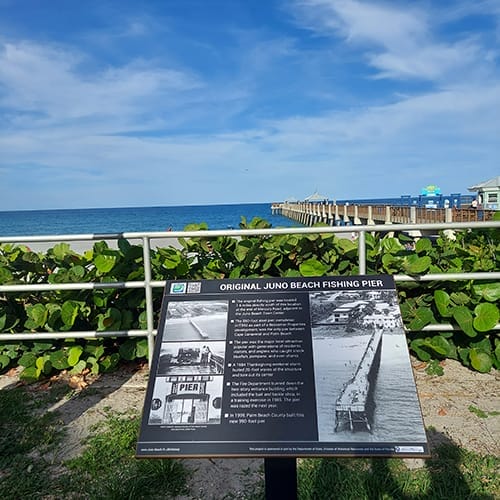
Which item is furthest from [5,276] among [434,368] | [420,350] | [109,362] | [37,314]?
[434,368]

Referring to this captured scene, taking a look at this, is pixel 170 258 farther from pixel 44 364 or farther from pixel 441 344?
pixel 441 344

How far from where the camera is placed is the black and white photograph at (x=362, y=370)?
1.79m

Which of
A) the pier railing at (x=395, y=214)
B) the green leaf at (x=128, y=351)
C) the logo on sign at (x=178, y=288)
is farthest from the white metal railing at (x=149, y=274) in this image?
the logo on sign at (x=178, y=288)

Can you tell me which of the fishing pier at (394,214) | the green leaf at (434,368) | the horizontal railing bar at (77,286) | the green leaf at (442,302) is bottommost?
the green leaf at (434,368)

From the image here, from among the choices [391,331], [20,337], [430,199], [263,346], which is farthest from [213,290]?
[430,199]

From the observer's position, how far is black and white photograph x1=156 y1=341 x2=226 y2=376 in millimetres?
2020

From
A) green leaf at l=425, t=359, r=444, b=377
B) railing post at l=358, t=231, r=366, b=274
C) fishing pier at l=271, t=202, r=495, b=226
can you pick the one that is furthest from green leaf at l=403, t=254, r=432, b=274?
fishing pier at l=271, t=202, r=495, b=226

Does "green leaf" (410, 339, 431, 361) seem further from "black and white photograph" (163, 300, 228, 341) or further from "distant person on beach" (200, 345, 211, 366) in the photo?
"distant person on beach" (200, 345, 211, 366)

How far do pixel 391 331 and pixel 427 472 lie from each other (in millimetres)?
1045

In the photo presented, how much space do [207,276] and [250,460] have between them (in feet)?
5.49

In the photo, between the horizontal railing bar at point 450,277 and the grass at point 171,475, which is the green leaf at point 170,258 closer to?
the grass at point 171,475

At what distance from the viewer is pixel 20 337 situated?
12.8ft

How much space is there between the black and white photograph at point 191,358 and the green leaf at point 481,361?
2.57 metres

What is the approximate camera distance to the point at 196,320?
86.9 inches
